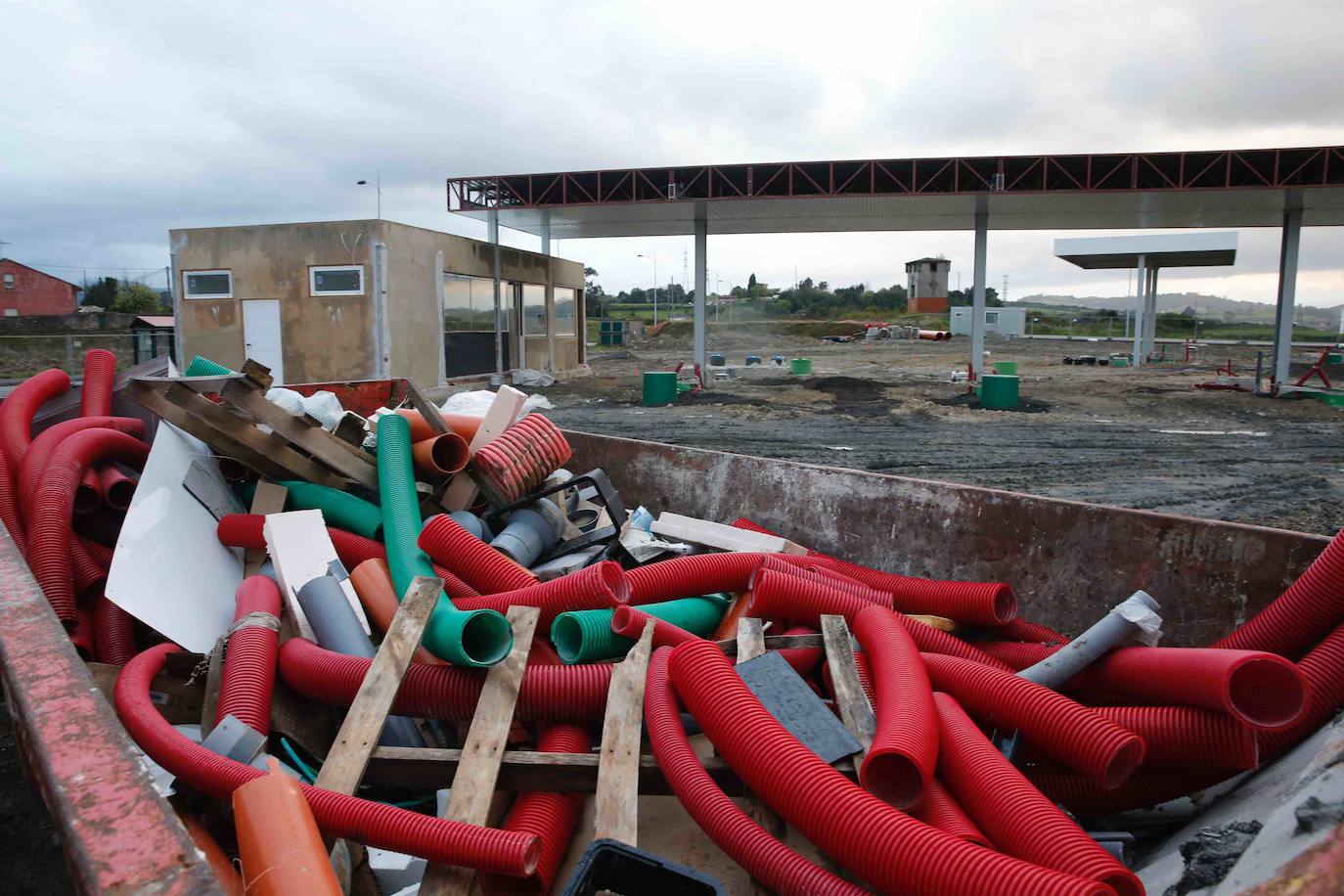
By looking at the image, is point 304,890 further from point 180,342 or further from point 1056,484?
point 180,342

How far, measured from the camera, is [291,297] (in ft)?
52.4

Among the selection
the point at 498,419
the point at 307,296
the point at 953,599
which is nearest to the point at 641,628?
the point at 953,599

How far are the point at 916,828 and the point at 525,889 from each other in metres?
1.01

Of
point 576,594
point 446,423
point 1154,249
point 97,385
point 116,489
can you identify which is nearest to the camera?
point 576,594

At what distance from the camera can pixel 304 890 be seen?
1.52 m

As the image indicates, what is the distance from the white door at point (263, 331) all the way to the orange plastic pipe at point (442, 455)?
12.9 metres

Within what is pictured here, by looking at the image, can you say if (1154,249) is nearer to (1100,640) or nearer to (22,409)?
(1100,640)

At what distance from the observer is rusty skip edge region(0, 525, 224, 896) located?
4.11 ft

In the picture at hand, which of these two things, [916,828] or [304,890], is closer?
[304,890]

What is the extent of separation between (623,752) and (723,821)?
17.0 inches

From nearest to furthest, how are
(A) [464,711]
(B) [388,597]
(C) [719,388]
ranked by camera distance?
(A) [464,711] → (B) [388,597] → (C) [719,388]

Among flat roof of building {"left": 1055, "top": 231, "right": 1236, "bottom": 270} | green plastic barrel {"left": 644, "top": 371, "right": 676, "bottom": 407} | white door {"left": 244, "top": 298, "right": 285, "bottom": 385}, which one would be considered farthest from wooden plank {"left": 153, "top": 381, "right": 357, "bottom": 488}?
flat roof of building {"left": 1055, "top": 231, "right": 1236, "bottom": 270}

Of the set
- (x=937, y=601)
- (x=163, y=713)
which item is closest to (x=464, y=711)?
(x=163, y=713)

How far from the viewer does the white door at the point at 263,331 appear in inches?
634
